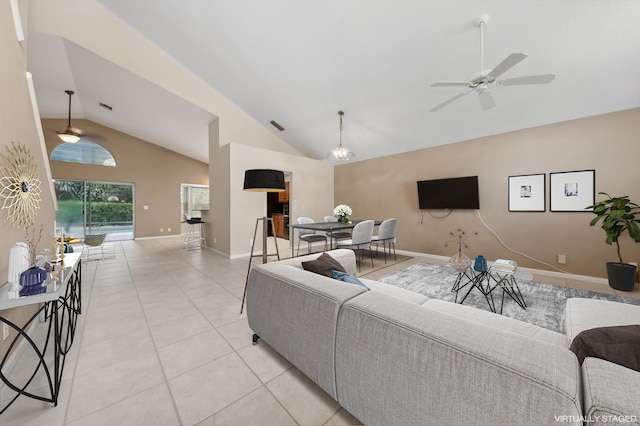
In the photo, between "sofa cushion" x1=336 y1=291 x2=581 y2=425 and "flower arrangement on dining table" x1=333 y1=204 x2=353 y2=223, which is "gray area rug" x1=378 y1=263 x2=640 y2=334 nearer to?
"flower arrangement on dining table" x1=333 y1=204 x2=353 y2=223

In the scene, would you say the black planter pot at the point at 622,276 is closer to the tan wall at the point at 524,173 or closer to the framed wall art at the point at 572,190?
the tan wall at the point at 524,173

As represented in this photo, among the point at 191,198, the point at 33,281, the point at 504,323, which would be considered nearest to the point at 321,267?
the point at 504,323

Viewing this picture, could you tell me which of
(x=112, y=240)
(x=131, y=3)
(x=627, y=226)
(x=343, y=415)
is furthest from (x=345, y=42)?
(x=112, y=240)

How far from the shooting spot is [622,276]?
122 inches

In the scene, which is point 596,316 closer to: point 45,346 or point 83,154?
point 45,346

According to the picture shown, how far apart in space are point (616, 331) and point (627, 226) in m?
3.77

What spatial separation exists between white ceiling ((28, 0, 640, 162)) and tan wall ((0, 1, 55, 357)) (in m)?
2.14

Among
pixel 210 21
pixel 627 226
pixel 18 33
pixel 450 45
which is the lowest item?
pixel 627 226

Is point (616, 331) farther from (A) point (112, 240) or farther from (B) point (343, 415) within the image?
(A) point (112, 240)

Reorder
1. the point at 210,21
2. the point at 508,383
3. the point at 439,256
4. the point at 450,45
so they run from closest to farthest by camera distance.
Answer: the point at 508,383, the point at 450,45, the point at 210,21, the point at 439,256

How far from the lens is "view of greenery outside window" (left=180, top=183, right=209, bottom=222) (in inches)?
344

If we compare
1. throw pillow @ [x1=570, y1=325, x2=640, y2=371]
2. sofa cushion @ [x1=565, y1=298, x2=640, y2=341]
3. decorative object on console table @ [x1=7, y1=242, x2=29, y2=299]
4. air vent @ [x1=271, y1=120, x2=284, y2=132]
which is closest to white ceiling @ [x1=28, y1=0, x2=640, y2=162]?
air vent @ [x1=271, y1=120, x2=284, y2=132]

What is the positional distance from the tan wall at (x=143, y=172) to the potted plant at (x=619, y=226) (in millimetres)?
10473

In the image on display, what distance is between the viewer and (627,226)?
3.08 metres
